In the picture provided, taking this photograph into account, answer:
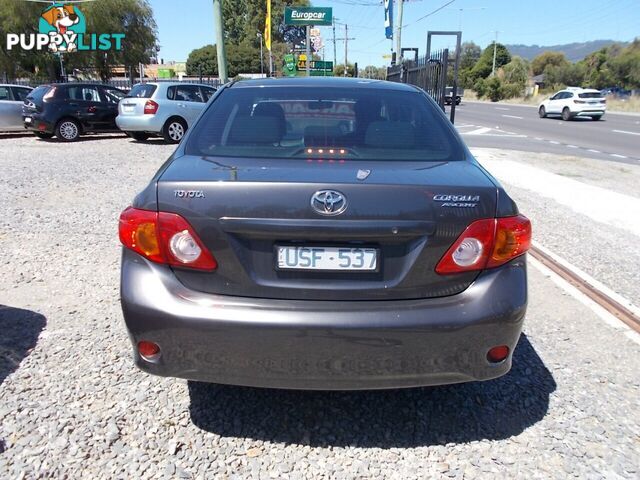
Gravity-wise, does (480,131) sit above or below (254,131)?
below

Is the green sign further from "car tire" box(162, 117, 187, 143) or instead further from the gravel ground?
the gravel ground

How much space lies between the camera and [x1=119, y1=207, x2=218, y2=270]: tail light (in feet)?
7.25

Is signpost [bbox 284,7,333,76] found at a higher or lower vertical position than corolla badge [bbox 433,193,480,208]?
higher

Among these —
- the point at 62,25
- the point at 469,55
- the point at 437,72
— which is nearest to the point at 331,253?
the point at 437,72

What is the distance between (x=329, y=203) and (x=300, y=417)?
1222mm

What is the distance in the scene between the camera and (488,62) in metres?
79.7

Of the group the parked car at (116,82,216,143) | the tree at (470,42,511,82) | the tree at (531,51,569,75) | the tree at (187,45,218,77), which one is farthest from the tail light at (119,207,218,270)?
the tree at (531,51,569,75)

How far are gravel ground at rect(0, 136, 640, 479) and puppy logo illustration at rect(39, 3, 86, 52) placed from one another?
3375 cm

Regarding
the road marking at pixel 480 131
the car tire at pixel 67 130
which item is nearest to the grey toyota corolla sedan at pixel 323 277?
the car tire at pixel 67 130

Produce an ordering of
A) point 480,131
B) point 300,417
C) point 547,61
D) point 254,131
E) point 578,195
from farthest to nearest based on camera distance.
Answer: point 547,61 → point 480,131 → point 578,195 → point 254,131 → point 300,417

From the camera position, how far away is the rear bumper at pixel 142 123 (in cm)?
1356

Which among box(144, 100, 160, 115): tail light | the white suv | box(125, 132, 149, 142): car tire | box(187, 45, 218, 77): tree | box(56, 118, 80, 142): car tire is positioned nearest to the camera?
box(144, 100, 160, 115): tail light

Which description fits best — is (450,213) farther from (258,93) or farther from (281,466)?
(258,93)

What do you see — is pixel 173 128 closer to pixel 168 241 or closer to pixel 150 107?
pixel 150 107
